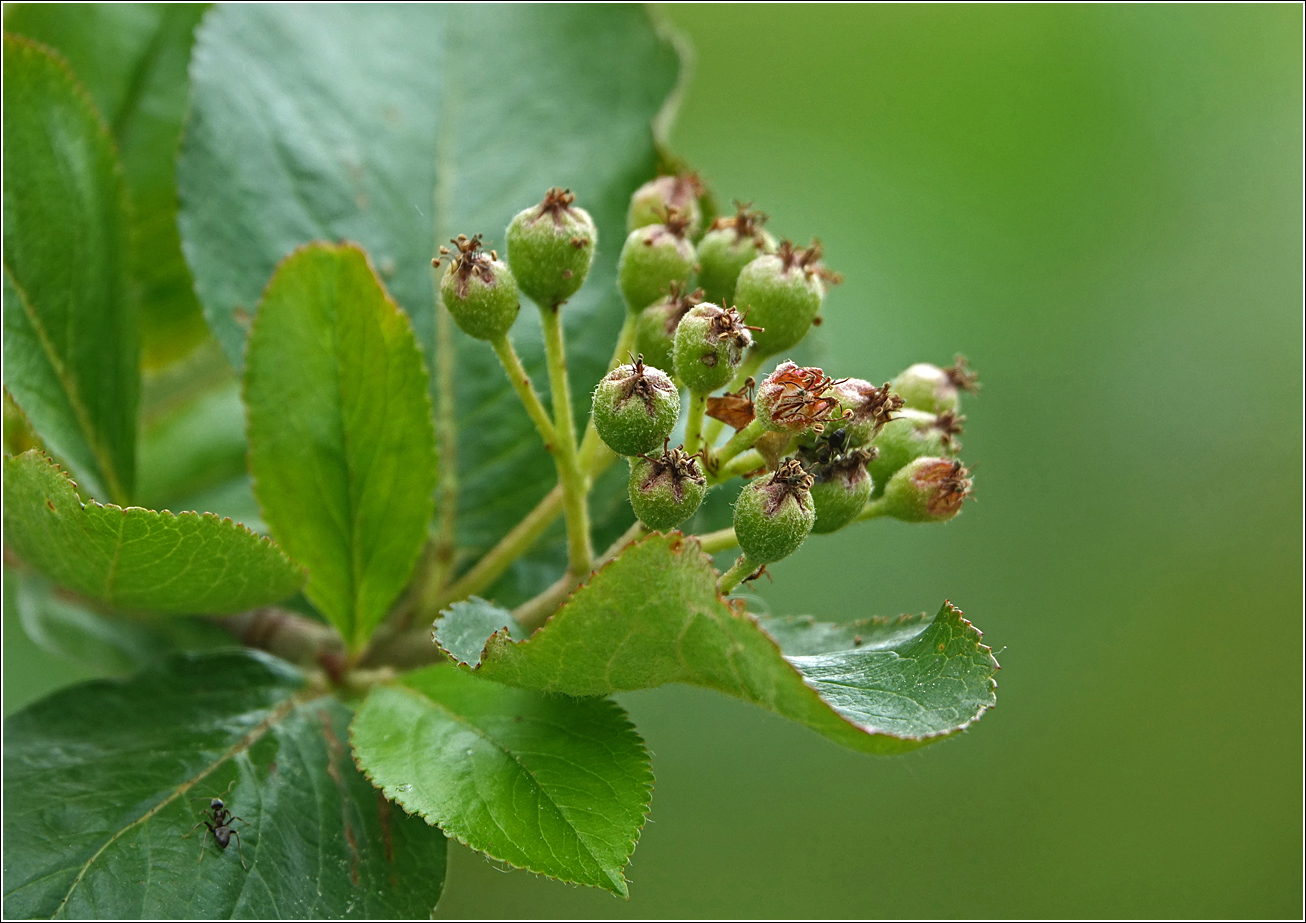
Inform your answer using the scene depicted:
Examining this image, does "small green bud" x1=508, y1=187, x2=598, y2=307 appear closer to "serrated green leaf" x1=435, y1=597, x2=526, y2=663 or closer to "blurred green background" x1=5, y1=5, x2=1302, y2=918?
"serrated green leaf" x1=435, y1=597, x2=526, y2=663

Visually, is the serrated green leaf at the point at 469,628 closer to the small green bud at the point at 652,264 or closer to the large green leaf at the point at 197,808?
the large green leaf at the point at 197,808

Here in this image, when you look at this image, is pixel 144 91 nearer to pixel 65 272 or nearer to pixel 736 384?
pixel 65 272

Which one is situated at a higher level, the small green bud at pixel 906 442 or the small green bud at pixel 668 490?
the small green bud at pixel 906 442

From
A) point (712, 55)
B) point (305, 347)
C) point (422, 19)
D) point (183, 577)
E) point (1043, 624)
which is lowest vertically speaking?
point (183, 577)

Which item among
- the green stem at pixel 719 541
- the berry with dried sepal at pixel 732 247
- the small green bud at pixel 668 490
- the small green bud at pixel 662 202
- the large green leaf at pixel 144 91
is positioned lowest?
the small green bud at pixel 668 490

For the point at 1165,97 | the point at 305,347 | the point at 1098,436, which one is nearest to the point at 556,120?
the point at 305,347

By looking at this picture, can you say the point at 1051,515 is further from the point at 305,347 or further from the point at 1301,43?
the point at 305,347

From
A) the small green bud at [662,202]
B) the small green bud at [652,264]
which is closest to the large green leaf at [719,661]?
the small green bud at [652,264]
